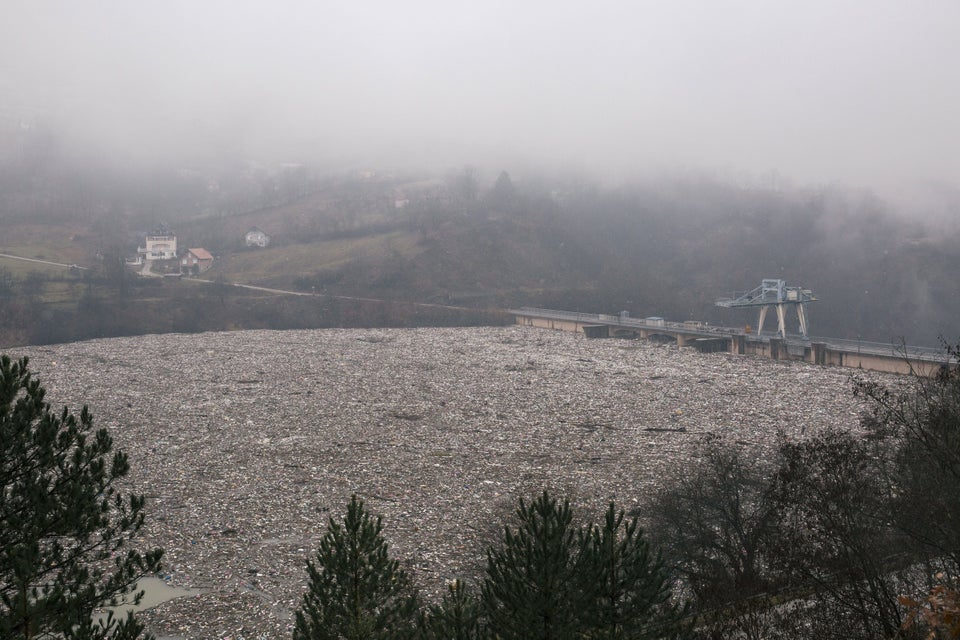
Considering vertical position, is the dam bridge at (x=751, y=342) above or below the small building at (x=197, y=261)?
below

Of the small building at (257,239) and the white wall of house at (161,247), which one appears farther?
the small building at (257,239)

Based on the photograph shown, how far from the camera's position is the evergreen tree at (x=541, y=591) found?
7535mm

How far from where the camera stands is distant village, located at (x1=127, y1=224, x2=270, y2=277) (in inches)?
3883

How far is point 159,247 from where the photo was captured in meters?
106

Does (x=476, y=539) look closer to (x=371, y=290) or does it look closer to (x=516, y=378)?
(x=516, y=378)

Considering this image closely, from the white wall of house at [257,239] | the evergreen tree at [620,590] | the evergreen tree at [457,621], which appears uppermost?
the white wall of house at [257,239]

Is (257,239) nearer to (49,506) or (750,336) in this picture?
(750,336)

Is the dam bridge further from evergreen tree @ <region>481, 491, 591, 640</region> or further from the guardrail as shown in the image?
evergreen tree @ <region>481, 491, 591, 640</region>

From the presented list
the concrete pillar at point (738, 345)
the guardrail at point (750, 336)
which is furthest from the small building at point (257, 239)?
the concrete pillar at point (738, 345)

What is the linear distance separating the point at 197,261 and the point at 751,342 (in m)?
76.3

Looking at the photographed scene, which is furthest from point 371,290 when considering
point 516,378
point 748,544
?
point 748,544

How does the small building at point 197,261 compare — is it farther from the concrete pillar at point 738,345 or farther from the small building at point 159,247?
the concrete pillar at point 738,345

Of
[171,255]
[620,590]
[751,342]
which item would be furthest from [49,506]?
[171,255]

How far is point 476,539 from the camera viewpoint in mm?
18031
